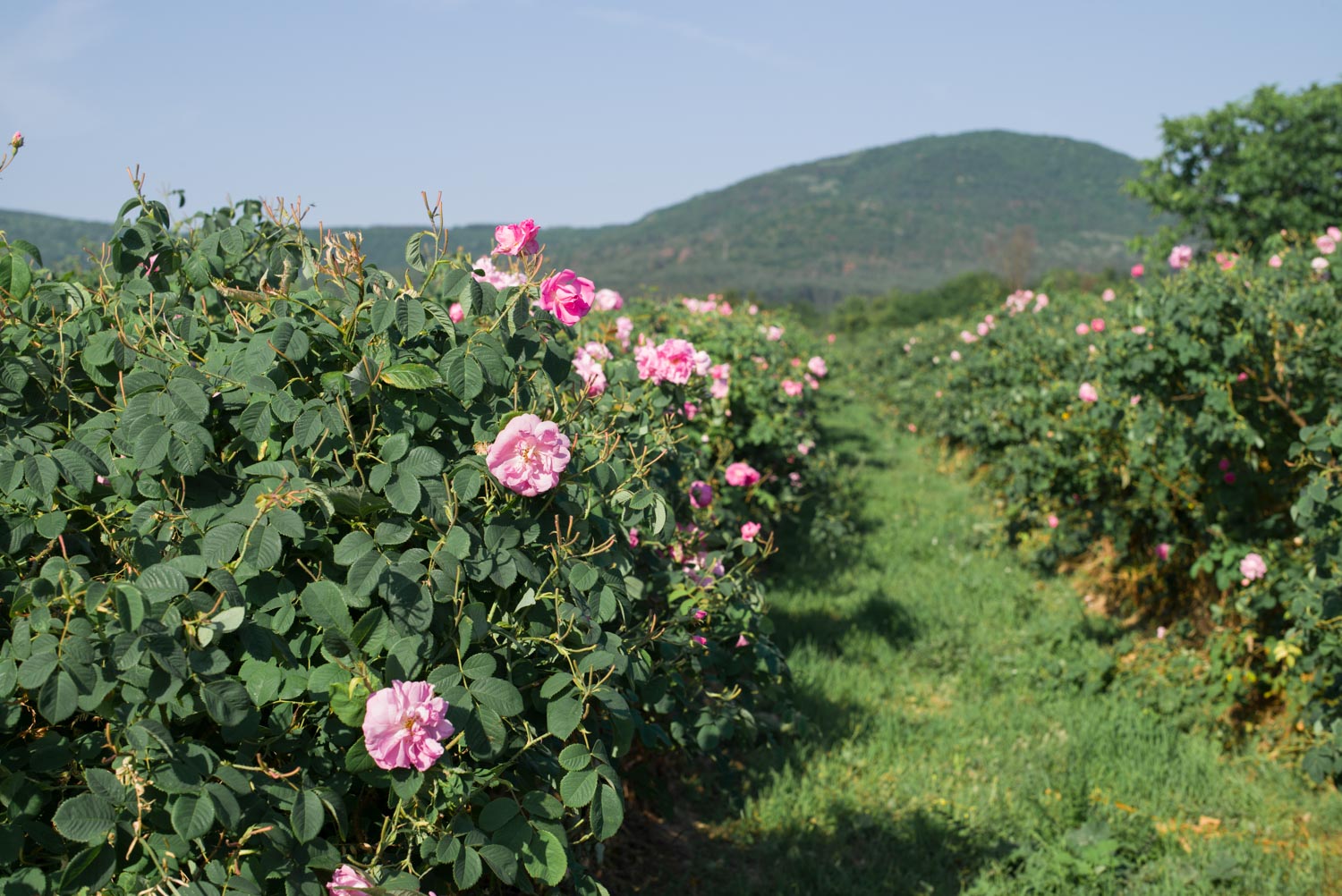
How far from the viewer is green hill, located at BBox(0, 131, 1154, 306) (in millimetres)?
124188

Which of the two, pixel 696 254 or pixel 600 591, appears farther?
pixel 696 254

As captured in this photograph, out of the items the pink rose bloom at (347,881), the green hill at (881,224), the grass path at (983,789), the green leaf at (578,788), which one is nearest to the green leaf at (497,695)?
the green leaf at (578,788)

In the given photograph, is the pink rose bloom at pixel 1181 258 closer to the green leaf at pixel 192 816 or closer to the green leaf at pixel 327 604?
the green leaf at pixel 327 604

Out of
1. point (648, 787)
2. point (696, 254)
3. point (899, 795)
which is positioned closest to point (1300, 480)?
point (899, 795)

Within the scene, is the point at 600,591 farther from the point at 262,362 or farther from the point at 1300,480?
the point at 1300,480

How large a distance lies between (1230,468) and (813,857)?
2.52 meters

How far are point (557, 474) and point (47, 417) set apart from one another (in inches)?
31.6

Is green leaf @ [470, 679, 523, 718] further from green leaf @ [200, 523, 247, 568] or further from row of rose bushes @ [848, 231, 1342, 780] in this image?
row of rose bushes @ [848, 231, 1342, 780]

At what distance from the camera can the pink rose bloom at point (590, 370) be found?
6.59 feet

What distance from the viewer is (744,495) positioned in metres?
4.77

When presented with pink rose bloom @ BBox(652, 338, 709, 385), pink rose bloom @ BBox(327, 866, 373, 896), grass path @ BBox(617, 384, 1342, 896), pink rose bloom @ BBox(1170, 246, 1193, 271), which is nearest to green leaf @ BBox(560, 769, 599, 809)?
pink rose bloom @ BBox(327, 866, 373, 896)

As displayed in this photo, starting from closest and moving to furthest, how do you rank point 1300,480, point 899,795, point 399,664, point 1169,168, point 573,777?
point 399,664, point 573,777, point 899,795, point 1300,480, point 1169,168

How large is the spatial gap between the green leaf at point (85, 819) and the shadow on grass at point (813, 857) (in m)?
1.82

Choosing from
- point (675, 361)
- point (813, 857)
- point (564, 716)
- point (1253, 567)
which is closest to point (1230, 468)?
point (1253, 567)
